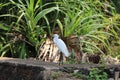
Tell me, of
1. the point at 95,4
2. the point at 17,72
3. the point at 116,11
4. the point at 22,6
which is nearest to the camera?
the point at 17,72

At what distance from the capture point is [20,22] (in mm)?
6898

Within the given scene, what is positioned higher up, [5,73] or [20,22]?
[20,22]

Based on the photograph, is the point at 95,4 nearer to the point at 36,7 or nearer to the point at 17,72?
the point at 36,7

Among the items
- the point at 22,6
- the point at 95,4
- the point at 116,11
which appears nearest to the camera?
the point at 22,6

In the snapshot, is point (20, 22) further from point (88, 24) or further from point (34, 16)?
point (88, 24)

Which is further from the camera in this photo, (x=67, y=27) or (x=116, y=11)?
(x=116, y=11)

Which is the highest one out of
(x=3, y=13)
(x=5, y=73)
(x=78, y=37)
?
(x=3, y=13)

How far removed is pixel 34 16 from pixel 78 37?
82 centimetres

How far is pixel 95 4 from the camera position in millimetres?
8062

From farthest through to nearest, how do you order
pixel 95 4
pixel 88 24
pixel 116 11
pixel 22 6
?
pixel 116 11
pixel 95 4
pixel 88 24
pixel 22 6

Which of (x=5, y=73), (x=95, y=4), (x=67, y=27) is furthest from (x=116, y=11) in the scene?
(x=5, y=73)

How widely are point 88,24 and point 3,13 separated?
1548 millimetres

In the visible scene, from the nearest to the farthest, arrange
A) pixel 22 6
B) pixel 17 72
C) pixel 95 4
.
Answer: pixel 17 72
pixel 22 6
pixel 95 4

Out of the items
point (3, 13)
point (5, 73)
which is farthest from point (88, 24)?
point (5, 73)
